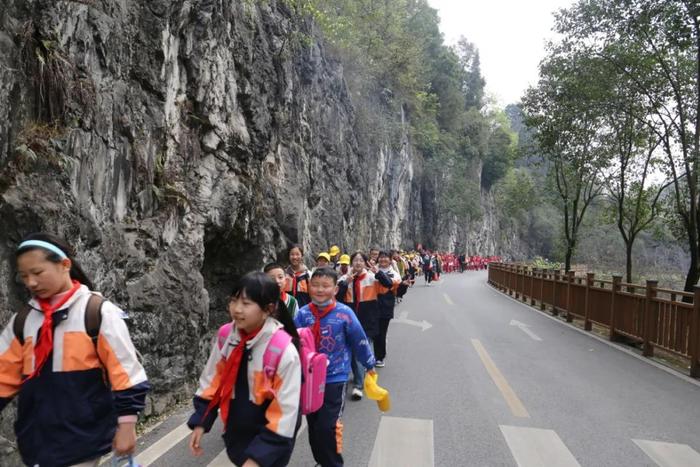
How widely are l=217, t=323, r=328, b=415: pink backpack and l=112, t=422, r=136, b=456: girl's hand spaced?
0.59 metres

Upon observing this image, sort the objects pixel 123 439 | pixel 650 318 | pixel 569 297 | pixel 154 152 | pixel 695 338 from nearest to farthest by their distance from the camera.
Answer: pixel 123 439, pixel 154 152, pixel 695 338, pixel 650 318, pixel 569 297

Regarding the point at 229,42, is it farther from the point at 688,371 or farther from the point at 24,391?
the point at 688,371

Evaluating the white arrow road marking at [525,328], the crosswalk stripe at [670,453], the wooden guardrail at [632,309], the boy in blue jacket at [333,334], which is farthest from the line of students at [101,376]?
the white arrow road marking at [525,328]

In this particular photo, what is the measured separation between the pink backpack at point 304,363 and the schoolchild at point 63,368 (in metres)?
0.56

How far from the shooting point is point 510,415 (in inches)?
233

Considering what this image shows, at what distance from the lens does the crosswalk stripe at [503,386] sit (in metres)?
6.11

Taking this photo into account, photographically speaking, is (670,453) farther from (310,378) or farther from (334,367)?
(310,378)

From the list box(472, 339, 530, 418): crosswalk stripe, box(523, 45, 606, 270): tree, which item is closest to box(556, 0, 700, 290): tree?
box(523, 45, 606, 270): tree

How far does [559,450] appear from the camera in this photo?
4.95 meters

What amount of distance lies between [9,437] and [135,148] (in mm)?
3922

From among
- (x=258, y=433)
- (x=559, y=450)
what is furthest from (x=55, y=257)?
(x=559, y=450)

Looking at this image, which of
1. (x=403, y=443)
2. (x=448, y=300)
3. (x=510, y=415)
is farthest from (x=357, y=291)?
(x=448, y=300)

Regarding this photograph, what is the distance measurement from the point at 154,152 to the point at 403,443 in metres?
5.26

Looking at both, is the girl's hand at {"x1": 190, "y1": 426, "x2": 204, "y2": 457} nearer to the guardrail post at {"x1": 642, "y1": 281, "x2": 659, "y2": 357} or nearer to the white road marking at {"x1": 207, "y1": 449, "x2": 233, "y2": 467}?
the white road marking at {"x1": 207, "y1": 449, "x2": 233, "y2": 467}
